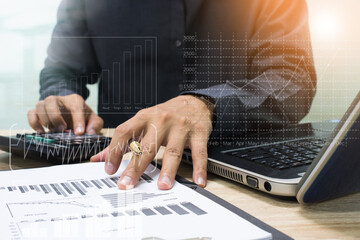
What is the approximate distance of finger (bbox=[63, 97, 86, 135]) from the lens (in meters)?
0.88

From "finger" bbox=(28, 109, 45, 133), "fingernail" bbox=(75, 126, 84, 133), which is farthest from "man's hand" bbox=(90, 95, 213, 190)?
"finger" bbox=(28, 109, 45, 133)

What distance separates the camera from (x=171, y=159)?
1.73 feet

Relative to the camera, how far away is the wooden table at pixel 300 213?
0.35 meters

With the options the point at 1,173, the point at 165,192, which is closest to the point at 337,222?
the point at 165,192

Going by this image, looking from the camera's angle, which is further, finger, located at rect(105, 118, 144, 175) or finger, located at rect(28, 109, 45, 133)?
finger, located at rect(28, 109, 45, 133)

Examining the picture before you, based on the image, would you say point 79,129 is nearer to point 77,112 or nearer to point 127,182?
point 77,112

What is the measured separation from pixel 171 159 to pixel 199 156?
5 centimetres

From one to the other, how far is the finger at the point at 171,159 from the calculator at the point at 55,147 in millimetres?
171

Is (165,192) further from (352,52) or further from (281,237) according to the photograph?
(352,52)

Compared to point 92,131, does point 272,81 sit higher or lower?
higher

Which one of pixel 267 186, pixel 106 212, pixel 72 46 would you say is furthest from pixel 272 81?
pixel 72 46

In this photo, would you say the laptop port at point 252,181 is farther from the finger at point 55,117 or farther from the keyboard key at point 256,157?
the finger at point 55,117

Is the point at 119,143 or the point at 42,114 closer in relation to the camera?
the point at 119,143

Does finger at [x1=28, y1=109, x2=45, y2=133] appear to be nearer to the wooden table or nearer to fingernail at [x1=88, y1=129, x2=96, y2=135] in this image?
fingernail at [x1=88, y1=129, x2=96, y2=135]
